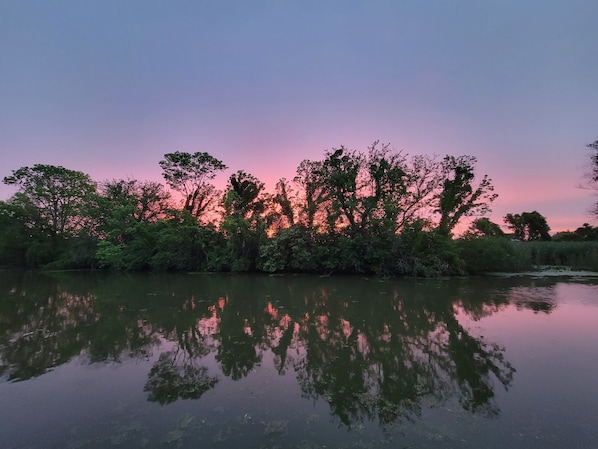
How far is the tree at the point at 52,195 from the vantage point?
28.5 m

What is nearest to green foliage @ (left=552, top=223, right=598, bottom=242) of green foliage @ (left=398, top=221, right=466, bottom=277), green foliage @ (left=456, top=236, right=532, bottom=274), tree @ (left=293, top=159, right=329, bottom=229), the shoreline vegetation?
the shoreline vegetation

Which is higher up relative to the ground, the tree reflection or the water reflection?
the water reflection

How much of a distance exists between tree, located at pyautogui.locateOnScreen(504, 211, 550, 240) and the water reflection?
119ft

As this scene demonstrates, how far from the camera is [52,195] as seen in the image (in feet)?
94.3

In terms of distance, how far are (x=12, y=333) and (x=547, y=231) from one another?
49352 millimetres

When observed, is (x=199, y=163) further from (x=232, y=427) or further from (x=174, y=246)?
(x=232, y=427)

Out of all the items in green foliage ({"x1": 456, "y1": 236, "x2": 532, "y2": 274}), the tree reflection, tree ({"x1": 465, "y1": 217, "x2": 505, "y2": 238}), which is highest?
tree ({"x1": 465, "y1": 217, "x2": 505, "y2": 238})

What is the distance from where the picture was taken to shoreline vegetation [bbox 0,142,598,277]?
1838 cm

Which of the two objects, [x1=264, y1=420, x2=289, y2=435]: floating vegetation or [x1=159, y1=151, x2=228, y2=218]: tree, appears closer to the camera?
[x1=264, y1=420, x2=289, y2=435]: floating vegetation

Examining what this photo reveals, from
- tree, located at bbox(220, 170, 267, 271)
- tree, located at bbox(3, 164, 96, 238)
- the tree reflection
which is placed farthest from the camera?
tree, located at bbox(3, 164, 96, 238)

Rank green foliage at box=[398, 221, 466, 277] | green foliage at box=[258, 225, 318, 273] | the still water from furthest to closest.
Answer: green foliage at box=[258, 225, 318, 273]
green foliage at box=[398, 221, 466, 277]
the still water

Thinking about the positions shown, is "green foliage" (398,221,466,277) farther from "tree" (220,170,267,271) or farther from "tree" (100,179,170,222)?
"tree" (100,179,170,222)

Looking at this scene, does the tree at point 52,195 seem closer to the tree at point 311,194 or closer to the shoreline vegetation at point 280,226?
the shoreline vegetation at point 280,226

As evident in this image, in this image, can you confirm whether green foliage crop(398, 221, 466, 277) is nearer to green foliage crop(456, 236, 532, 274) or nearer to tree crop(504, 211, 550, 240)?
green foliage crop(456, 236, 532, 274)
